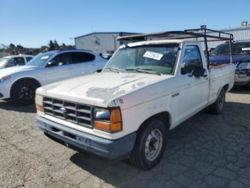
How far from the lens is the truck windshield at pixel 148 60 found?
151 inches

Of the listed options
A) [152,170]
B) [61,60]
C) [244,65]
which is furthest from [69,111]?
[244,65]

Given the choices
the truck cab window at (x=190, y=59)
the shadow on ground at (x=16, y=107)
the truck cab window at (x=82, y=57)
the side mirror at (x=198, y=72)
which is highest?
the truck cab window at (x=82, y=57)

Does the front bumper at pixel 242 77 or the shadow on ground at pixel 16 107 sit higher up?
the front bumper at pixel 242 77

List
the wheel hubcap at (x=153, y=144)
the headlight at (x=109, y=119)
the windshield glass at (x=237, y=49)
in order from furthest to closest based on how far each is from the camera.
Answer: the windshield glass at (x=237, y=49)
the wheel hubcap at (x=153, y=144)
the headlight at (x=109, y=119)

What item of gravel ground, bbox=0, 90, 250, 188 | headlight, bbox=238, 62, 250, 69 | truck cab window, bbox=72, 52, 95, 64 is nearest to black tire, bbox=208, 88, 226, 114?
gravel ground, bbox=0, 90, 250, 188

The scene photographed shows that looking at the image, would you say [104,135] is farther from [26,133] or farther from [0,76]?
[0,76]

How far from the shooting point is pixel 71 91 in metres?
3.15

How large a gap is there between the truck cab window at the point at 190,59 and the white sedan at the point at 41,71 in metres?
4.97

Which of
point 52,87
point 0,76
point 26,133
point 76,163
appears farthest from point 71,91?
point 0,76

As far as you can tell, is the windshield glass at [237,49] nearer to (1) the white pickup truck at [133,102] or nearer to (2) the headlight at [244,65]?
(2) the headlight at [244,65]

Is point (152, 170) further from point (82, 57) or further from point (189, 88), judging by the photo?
point (82, 57)

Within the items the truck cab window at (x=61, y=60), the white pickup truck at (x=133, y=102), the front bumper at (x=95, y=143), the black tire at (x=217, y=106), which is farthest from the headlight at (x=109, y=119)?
the truck cab window at (x=61, y=60)

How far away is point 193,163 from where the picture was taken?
3518 millimetres

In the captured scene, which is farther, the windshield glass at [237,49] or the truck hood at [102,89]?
the windshield glass at [237,49]
